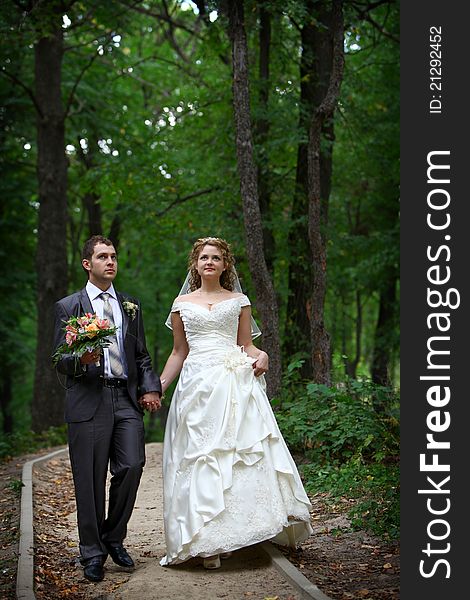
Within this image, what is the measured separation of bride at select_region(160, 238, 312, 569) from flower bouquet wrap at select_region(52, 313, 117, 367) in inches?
36.0

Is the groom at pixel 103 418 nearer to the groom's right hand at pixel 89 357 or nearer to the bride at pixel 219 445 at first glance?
the groom's right hand at pixel 89 357

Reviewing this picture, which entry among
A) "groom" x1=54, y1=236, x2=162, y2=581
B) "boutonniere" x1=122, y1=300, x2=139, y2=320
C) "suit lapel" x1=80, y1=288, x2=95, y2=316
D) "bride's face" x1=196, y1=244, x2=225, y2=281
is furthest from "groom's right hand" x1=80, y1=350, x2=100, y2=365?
"bride's face" x1=196, y1=244, x2=225, y2=281

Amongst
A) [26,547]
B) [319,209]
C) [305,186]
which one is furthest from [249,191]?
[26,547]

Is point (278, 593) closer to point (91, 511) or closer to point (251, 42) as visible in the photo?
point (91, 511)

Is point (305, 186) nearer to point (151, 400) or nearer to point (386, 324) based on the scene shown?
point (386, 324)

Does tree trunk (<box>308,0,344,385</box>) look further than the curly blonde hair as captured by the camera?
Yes

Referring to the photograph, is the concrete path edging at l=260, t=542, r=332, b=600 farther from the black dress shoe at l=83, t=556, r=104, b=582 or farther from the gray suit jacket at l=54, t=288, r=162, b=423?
the gray suit jacket at l=54, t=288, r=162, b=423

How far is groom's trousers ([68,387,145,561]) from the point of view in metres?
6.93

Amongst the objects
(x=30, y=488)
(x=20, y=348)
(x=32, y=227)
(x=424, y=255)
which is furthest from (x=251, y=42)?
(x=424, y=255)

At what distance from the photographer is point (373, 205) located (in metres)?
23.4

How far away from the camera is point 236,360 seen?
24.2 feet

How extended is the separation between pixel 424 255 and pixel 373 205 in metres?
17.8

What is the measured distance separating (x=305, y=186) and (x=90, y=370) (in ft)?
32.1

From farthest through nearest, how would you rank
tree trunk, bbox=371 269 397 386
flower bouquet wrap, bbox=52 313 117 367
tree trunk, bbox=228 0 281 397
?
tree trunk, bbox=371 269 397 386 → tree trunk, bbox=228 0 281 397 → flower bouquet wrap, bbox=52 313 117 367
